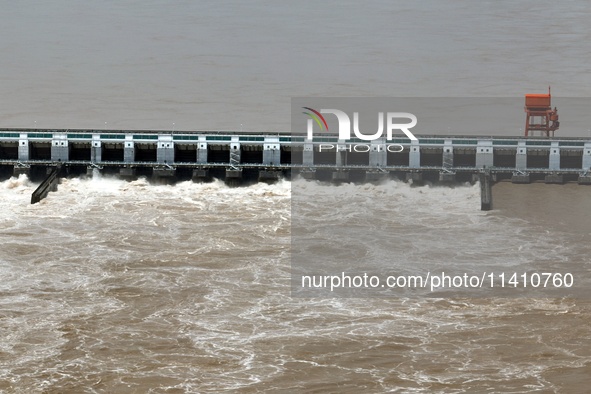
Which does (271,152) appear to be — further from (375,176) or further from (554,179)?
(554,179)

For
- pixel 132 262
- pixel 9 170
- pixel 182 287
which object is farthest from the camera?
pixel 9 170


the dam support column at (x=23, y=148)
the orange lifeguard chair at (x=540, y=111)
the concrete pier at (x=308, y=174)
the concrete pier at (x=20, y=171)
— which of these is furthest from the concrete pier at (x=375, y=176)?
the dam support column at (x=23, y=148)

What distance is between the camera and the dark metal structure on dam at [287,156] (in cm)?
6328

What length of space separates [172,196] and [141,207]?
11.5ft

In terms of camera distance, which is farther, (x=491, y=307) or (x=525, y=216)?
(x=525, y=216)

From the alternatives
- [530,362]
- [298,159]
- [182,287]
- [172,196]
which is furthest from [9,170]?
[530,362]

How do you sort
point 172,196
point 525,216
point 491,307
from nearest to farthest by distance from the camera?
point 491,307 < point 525,216 < point 172,196

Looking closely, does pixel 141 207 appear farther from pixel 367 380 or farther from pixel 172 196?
pixel 367 380

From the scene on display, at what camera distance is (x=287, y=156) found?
66312mm

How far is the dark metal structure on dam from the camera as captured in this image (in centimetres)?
6328

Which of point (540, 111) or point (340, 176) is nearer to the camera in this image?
point (340, 176)

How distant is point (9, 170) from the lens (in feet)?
211

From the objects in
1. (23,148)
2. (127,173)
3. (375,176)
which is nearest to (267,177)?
(375,176)

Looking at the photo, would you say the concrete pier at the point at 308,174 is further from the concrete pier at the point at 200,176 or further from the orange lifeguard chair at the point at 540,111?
the orange lifeguard chair at the point at 540,111
